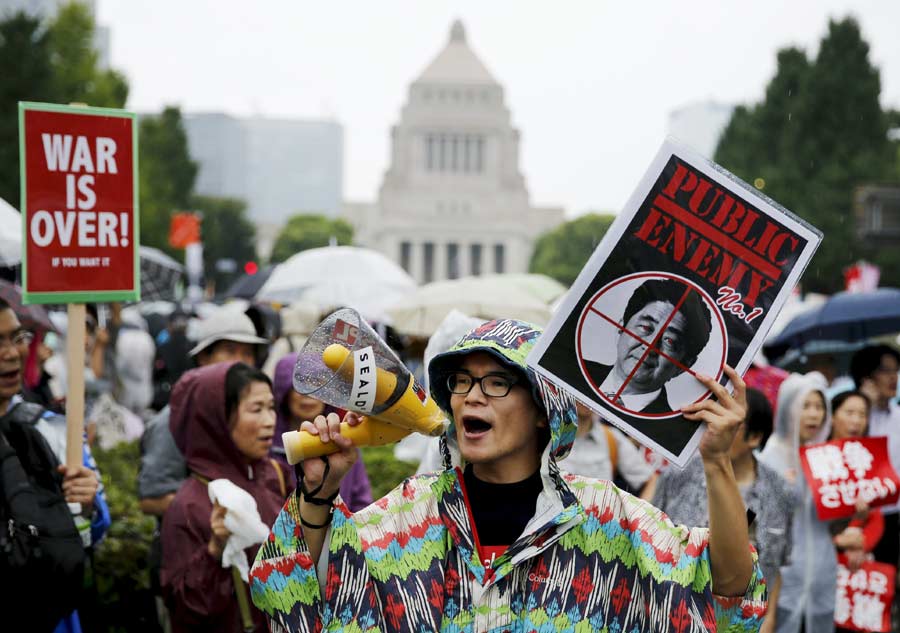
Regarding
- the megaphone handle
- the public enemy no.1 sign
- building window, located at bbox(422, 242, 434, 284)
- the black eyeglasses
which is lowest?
building window, located at bbox(422, 242, 434, 284)

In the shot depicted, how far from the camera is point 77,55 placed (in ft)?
102

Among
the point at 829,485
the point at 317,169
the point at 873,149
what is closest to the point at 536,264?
the point at 317,169

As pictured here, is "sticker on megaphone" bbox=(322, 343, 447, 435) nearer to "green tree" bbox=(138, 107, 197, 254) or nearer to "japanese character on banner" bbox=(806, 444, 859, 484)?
"japanese character on banner" bbox=(806, 444, 859, 484)

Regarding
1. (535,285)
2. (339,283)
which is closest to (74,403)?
(339,283)

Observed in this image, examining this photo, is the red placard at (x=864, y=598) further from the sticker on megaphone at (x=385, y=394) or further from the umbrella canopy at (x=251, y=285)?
the umbrella canopy at (x=251, y=285)

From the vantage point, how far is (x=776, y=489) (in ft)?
15.7

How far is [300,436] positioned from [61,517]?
1496 mm

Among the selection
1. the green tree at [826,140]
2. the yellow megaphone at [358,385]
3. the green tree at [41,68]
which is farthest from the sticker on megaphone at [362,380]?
the green tree at [826,140]

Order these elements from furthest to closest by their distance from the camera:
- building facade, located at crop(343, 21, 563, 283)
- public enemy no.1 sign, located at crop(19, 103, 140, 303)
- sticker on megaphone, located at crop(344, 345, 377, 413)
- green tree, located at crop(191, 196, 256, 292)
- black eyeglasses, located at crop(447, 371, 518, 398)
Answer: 1. building facade, located at crop(343, 21, 563, 283)
2. green tree, located at crop(191, 196, 256, 292)
3. public enemy no.1 sign, located at crop(19, 103, 140, 303)
4. black eyeglasses, located at crop(447, 371, 518, 398)
5. sticker on megaphone, located at crop(344, 345, 377, 413)

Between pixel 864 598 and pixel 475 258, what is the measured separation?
9793 centimetres

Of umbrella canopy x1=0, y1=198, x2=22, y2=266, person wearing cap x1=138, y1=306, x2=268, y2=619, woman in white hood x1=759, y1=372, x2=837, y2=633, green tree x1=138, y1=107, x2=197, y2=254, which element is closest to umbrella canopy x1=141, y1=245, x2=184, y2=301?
umbrella canopy x1=0, y1=198, x2=22, y2=266

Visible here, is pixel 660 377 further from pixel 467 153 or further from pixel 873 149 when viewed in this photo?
pixel 467 153

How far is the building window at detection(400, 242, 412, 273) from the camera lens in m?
102

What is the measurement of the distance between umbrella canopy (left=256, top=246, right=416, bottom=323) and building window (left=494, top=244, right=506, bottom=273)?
3597 inches
